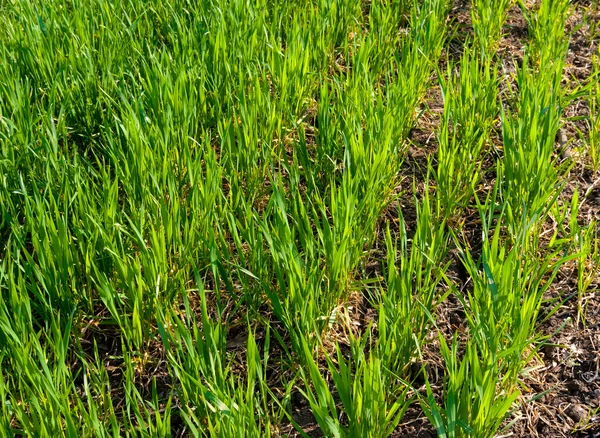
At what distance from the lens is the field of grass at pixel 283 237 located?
4.99 feet

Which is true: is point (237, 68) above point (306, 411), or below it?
above

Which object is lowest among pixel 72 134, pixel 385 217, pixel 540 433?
pixel 540 433

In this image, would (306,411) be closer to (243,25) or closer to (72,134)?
(72,134)

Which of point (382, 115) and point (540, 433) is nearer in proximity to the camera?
point (540, 433)

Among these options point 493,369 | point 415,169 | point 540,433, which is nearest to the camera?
point 493,369

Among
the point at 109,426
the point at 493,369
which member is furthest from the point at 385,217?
the point at 109,426

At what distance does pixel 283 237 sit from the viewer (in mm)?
1689

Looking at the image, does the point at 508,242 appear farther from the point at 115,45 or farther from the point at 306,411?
the point at 115,45

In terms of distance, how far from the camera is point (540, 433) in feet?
5.37

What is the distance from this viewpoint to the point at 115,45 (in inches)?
97.4

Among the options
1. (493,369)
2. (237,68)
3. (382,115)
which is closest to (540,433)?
(493,369)

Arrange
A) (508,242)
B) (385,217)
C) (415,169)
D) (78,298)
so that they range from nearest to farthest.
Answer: (78,298) → (508,242) → (385,217) → (415,169)

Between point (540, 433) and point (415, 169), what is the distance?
0.97 m

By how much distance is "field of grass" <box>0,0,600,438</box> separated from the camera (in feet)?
4.99
